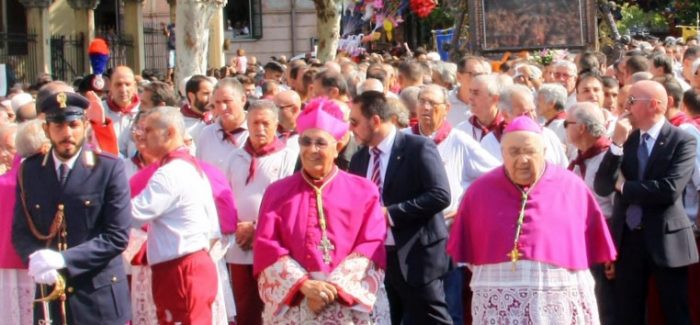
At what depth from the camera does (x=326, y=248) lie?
6.64 m

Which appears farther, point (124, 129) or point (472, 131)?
point (124, 129)

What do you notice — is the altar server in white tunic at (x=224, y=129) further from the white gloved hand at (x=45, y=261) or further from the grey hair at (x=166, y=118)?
the white gloved hand at (x=45, y=261)

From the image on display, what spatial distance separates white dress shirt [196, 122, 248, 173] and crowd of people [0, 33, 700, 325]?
0.5 inches

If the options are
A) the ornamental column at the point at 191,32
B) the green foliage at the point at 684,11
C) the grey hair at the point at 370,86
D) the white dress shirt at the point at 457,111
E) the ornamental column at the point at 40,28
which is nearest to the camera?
the grey hair at the point at 370,86

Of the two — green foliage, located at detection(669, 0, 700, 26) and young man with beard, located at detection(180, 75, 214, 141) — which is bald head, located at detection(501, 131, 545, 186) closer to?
young man with beard, located at detection(180, 75, 214, 141)

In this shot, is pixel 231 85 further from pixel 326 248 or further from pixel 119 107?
pixel 326 248

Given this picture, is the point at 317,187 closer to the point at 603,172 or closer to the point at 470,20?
the point at 603,172

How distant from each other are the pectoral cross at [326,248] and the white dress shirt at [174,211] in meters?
0.85

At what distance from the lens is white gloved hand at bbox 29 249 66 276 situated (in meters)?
6.28

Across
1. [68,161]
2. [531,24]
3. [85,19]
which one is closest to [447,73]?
[68,161]

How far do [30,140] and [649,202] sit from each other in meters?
3.67

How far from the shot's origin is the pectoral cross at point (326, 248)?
21.8ft

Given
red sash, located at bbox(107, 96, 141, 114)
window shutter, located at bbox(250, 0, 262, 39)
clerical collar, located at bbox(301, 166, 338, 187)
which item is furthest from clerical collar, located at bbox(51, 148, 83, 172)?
window shutter, located at bbox(250, 0, 262, 39)

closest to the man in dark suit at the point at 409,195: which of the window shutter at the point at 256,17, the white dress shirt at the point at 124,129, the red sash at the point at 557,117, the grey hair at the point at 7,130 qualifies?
the grey hair at the point at 7,130
